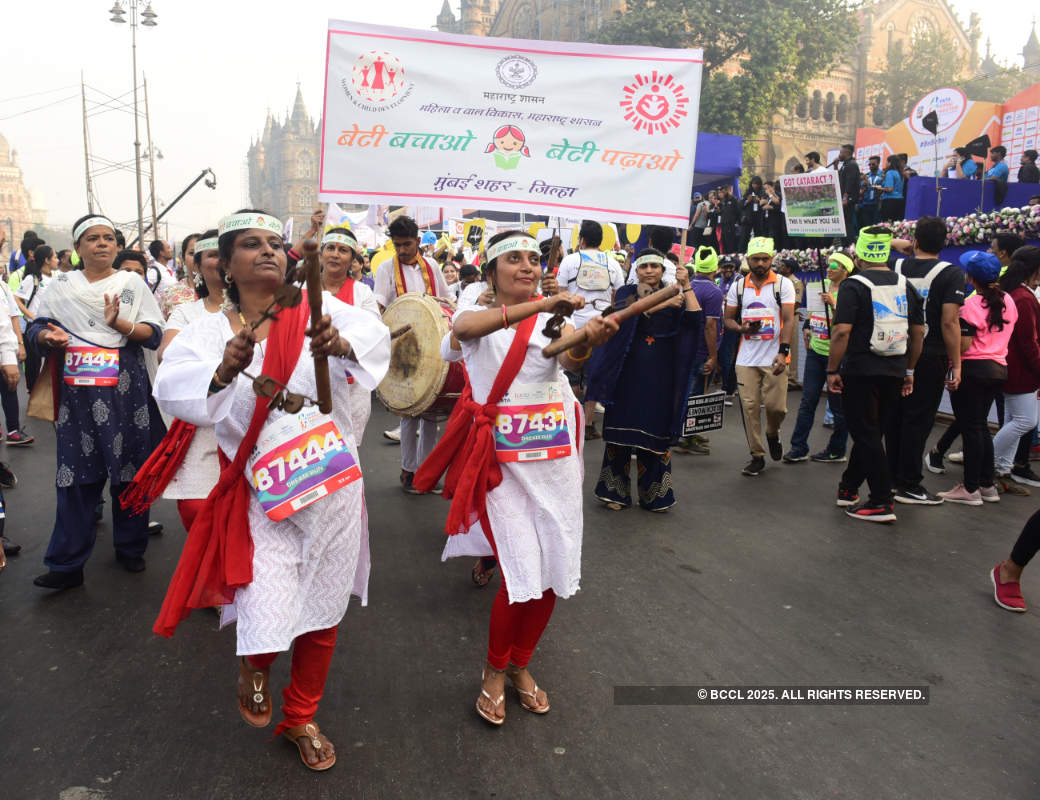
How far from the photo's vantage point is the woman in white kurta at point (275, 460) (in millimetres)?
2426

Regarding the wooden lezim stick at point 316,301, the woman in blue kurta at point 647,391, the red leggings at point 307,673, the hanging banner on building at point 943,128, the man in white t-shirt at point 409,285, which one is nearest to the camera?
the wooden lezim stick at point 316,301

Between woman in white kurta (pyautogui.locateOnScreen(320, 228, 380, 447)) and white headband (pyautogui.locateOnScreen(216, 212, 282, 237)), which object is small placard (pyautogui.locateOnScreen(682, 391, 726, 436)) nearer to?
woman in white kurta (pyautogui.locateOnScreen(320, 228, 380, 447))

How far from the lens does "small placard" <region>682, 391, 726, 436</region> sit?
6.00 meters

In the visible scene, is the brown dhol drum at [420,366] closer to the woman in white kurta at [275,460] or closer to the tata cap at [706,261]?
the woman in white kurta at [275,460]

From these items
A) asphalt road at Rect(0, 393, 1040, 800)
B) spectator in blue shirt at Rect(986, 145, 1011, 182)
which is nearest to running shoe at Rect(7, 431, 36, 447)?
asphalt road at Rect(0, 393, 1040, 800)

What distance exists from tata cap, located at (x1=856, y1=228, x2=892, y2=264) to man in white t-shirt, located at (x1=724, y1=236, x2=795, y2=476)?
1351 mm

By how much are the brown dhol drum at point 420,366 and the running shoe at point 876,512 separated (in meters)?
3.03

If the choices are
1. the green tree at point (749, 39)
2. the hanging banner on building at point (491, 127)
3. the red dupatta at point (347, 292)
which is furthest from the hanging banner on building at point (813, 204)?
the green tree at point (749, 39)

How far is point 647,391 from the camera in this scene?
582cm

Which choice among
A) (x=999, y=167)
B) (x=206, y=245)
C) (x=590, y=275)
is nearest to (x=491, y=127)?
(x=206, y=245)

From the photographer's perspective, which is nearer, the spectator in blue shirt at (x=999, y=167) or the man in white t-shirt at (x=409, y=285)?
the man in white t-shirt at (x=409, y=285)

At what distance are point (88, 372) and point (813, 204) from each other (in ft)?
32.8

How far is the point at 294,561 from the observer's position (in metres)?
2.55

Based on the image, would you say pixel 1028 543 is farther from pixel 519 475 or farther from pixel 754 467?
pixel 754 467
